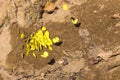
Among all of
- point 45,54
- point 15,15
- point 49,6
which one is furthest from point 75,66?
point 15,15

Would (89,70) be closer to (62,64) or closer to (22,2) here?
(62,64)

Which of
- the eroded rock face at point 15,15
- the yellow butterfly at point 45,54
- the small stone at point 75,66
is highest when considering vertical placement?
the eroded rock face at point 15,15

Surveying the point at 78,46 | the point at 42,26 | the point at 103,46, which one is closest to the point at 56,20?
the point at 42,26

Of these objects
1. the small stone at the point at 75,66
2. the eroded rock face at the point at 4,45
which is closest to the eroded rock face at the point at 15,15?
the eroded rock face at the point at 4,45

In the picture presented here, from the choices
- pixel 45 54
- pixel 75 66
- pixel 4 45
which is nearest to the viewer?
pixel 75 66

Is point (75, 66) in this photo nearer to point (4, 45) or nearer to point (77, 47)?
point (77, 47)

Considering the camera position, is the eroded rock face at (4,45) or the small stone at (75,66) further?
the eroded rock face at (4,45)

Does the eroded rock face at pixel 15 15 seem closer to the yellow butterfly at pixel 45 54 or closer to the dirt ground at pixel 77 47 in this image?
the dirt ground at pixel 77 47

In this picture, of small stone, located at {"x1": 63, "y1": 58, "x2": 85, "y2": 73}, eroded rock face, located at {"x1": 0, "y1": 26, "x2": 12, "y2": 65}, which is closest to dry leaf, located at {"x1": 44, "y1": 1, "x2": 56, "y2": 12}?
eroded rock face, located at {"x1": 0, "y1": 26, "x2": 12, "y2": 65}
